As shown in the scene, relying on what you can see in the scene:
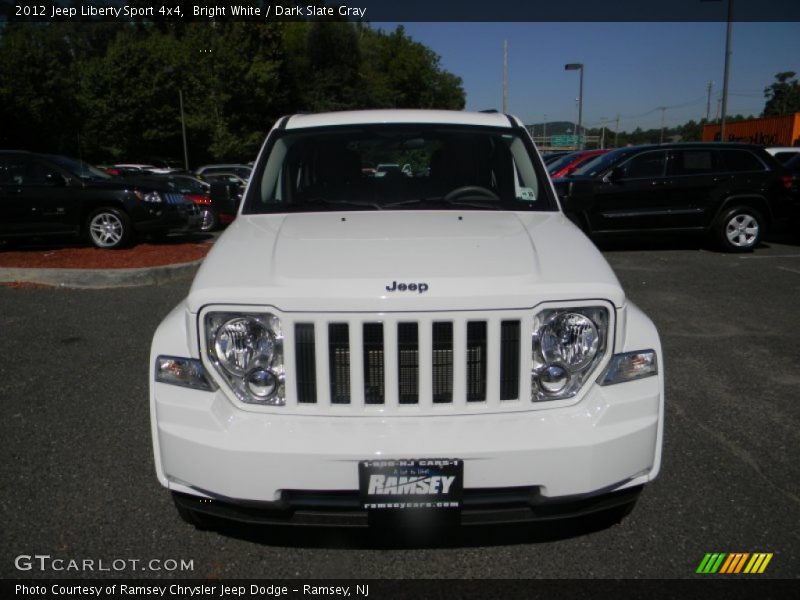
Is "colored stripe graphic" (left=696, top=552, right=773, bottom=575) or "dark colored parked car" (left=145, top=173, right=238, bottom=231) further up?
"dark colored parked car" (left=145, top=173, right=238, bottom=231)

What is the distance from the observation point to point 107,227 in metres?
10.8

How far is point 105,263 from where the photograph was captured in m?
9.38

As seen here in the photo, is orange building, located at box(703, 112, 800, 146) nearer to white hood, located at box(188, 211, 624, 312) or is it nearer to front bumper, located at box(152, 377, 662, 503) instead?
white hood, located at box(188, 211, 624, 312)

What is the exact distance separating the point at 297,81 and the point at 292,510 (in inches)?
2123

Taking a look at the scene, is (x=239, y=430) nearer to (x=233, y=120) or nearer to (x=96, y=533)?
(x=96, y=533)

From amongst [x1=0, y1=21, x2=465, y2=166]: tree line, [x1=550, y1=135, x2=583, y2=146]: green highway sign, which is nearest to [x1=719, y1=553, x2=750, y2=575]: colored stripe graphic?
[x1=0, y1=21, x2=465, y2=166]: tree line

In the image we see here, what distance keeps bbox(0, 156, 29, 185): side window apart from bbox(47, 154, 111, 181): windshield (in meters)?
0.47

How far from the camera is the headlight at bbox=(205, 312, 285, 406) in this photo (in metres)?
2.45

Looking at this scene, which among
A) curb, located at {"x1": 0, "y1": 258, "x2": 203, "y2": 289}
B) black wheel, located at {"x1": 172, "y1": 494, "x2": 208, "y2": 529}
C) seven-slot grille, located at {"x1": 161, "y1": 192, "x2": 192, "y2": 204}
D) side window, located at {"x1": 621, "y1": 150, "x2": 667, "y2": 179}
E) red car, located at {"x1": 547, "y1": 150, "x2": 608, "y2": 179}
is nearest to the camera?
black wheel, located at {"x1": 172, "y1": 494, "x2": 208, "y2": 529}

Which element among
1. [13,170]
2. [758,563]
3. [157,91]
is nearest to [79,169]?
[13,170]

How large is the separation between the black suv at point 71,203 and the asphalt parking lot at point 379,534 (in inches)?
191

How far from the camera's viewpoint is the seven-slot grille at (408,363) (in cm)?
239

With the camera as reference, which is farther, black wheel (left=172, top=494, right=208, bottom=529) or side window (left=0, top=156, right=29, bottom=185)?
side window (left=0, top=156, right=29, bottom=185)


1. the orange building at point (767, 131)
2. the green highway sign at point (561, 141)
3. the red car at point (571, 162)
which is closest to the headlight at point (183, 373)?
the red car at point (571, 162)
